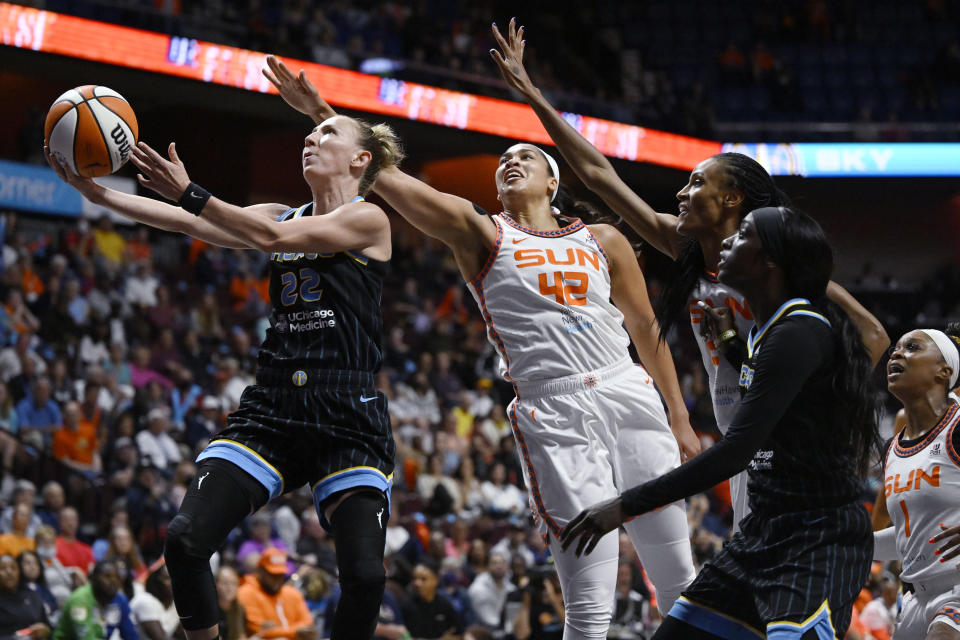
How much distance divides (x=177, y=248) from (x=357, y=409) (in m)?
11.9

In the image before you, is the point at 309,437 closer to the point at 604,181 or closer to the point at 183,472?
the point at 604,181

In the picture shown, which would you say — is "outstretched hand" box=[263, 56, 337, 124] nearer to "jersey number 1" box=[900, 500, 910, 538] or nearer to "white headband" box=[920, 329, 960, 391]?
"white headband" box=[920, 329, 960, 391]

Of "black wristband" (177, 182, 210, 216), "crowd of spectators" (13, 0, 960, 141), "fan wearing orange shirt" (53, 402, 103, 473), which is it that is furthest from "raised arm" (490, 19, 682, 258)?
"crowd of spectators" (13, 0, 960, 141)

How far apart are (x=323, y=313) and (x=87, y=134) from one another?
1111 mm

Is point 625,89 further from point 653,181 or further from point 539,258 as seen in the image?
point 539,258

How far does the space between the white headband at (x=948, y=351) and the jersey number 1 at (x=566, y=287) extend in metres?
1.57

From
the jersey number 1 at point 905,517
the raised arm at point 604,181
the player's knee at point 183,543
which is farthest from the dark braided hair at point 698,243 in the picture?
the player's knee at point 183,543

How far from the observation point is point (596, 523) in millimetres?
2902

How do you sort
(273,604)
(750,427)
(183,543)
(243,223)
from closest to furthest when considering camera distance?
(750,427)
(183,543)
(243,223)
(273,604)

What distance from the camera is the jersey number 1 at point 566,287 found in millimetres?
4430

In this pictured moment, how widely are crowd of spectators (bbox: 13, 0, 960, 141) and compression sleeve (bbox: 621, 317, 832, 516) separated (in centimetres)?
1355

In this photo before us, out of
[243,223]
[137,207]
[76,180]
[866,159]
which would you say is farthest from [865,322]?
[866,159]

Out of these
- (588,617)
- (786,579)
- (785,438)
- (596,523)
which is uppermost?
(785,438)

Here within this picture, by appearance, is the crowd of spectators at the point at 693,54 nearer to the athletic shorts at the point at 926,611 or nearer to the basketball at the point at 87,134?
the basketball at the point at 87,134
